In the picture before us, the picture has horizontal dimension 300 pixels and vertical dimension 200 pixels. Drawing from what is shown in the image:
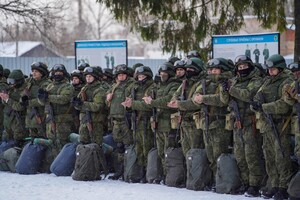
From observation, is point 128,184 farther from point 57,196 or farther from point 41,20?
point 41,20

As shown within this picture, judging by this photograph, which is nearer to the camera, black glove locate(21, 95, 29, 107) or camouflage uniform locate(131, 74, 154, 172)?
camouflage uniform locate(131, 74, 154, 172)

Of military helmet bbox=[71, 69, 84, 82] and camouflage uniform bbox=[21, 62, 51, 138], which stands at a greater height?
military helmet bbox=[71, 69, 84, 82]

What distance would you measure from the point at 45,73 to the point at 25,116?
3.21 ft

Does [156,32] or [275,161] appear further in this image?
[156,32]

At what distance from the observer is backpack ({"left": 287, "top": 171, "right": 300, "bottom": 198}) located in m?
8.94

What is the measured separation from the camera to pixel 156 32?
51.5 ft

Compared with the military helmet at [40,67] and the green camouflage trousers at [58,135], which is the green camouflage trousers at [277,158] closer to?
the green camouflage trousers at [58,135]

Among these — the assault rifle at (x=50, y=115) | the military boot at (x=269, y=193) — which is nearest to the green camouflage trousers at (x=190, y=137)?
the military boot at (x=269, y=193)

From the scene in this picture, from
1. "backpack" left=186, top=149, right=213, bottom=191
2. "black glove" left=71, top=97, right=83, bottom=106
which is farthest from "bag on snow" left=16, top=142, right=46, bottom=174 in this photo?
"backpack" left=186, top=149, right=213, bottom=191

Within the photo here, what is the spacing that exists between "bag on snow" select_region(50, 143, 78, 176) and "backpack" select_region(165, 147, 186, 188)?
6.63ft

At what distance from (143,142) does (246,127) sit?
222cm

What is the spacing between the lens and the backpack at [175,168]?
10656 millimetres

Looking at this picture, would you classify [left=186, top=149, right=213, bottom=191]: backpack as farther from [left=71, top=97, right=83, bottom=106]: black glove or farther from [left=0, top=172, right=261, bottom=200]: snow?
[left=71, top=97, right=83, bottom=106]: black glove

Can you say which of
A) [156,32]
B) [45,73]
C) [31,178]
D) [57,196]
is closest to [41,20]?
[156,32]
